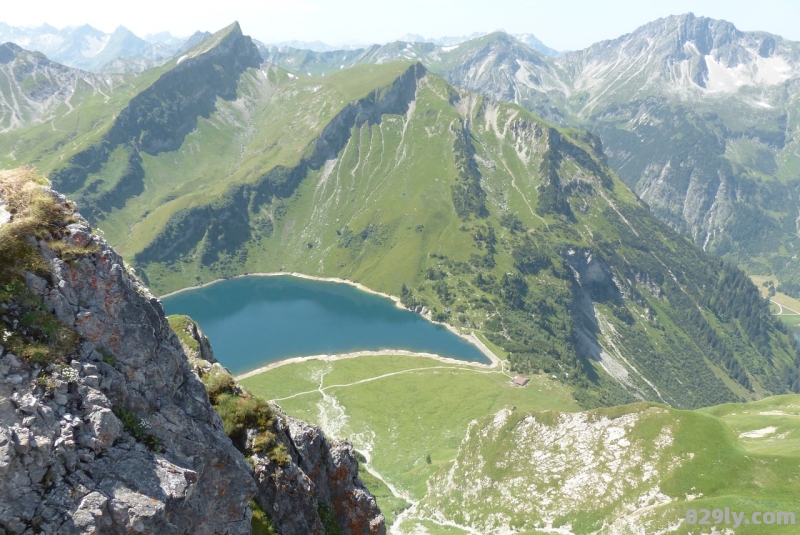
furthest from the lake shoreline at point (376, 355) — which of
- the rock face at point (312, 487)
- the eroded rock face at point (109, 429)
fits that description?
the eroded rock face at point (109, 429)

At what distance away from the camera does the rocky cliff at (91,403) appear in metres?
13.9

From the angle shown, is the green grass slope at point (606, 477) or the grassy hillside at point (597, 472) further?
the grassy hillside at point (597, 472)

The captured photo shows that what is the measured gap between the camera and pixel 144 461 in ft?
54.8

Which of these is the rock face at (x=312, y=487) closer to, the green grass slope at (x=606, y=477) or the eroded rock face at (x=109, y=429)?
the eroded rock face at (x=109, y=429)

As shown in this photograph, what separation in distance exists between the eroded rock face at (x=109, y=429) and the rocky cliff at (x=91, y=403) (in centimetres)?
4

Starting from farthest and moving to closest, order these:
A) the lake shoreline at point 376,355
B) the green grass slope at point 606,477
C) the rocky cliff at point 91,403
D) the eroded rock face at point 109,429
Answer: the lake shoreline at point 376,355
the green grass slope at point 606,477
the rocky cliff at point 91,403
the eroded rock face at point 109,429

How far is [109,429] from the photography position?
52.3 ft

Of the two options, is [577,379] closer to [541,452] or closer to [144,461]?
[541,452]

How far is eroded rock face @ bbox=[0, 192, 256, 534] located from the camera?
13742 mm

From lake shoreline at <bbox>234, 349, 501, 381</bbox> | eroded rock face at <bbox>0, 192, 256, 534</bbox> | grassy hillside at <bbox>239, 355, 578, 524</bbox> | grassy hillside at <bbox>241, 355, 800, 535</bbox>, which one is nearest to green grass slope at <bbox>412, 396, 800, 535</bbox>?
grassy hillside at <bbox>241, 355, 800, 535</bbox>

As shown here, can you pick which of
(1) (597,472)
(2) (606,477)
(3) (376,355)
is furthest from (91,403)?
(3) (376,355)

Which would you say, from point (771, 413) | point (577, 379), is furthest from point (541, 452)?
point (577, 379)

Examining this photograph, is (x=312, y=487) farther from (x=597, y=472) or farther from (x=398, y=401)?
(x=398, y=401)

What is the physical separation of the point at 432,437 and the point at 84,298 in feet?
370
